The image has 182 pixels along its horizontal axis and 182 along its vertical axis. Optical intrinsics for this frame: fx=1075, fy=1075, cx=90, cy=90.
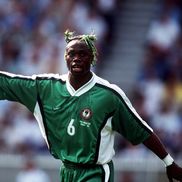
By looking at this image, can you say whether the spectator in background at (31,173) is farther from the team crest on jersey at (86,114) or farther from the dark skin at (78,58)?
the dark skin at (78,58)

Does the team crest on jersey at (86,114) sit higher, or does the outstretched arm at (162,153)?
the team crest on jersey at (86,114)

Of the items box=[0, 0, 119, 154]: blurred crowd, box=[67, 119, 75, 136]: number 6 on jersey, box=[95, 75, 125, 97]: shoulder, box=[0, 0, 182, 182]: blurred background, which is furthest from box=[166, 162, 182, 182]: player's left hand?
box=[0, 0, 119, 154]: blurred crowd

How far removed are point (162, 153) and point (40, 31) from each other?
982cm

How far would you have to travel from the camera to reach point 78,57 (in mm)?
9523

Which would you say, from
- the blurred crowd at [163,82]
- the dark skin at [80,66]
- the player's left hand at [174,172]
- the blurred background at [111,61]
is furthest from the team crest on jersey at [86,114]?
the blurred crowd at [163,82]

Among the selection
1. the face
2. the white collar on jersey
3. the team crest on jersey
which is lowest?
the team crest on jersey

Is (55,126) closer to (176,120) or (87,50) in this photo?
(87,50)

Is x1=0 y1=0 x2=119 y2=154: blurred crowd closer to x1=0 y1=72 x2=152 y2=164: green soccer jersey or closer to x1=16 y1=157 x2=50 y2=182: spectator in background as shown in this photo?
x1=16 y1=157 x2=50 y2=182: spectator in background

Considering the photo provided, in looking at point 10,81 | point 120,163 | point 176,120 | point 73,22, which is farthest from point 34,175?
point 10,81

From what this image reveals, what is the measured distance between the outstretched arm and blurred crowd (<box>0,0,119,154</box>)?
7.98 m

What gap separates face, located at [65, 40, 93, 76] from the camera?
31.2 ft

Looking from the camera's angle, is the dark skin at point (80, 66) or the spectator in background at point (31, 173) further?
the spectator in background at point (31, 173)

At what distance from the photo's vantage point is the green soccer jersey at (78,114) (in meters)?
9.66

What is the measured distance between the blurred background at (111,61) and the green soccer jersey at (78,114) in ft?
18.9
